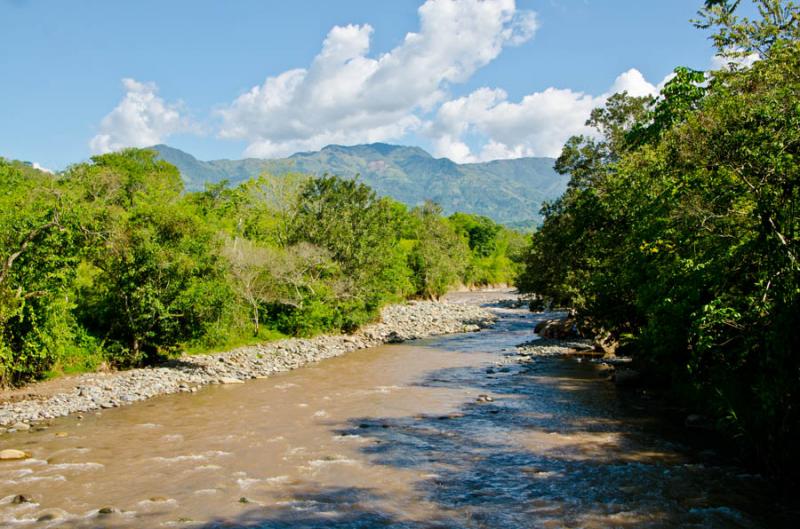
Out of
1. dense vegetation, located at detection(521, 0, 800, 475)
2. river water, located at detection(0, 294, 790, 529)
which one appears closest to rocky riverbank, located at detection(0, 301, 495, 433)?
river water, located at detection(0, 294, 790, 529)

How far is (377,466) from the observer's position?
516 inches

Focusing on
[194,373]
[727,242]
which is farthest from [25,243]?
[727,242]

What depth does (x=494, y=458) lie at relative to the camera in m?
13.6

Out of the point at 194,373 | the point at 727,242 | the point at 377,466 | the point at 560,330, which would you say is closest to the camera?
the point at 727,242

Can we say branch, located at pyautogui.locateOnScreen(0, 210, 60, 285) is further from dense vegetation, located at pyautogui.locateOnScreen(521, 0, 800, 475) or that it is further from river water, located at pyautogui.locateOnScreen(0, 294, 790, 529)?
dense vegetation, located at pyautogui.locateOnScreen(521, 0, 800, 475)

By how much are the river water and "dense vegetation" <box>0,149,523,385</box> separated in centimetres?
516

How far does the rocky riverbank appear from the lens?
18.4m

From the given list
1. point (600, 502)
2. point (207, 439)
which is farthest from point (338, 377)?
point (600, 502)

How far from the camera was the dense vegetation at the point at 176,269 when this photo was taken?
2033 cm

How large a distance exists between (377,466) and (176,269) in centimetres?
1584

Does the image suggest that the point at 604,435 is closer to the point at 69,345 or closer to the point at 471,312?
the point at 69,345

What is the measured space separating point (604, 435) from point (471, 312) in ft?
139

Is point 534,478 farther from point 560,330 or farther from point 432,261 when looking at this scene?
point 432,261

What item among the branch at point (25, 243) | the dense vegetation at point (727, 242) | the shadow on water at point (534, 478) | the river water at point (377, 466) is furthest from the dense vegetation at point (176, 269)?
the dense vegetation at point (727, 242)
